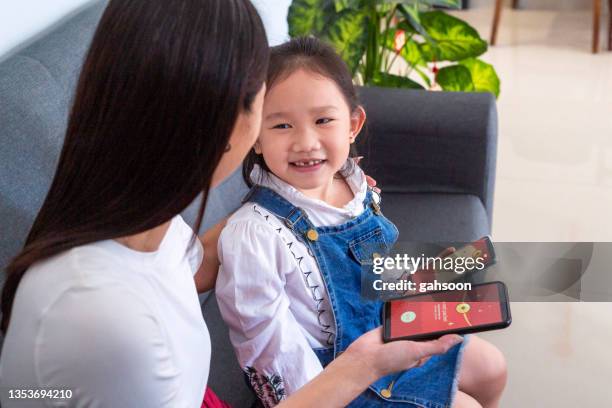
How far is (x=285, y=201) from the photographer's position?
1.43 metres

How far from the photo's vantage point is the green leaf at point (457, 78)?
2.86m

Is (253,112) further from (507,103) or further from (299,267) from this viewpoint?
(507,103)

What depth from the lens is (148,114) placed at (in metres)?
0.87

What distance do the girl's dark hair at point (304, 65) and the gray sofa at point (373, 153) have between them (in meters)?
0.34

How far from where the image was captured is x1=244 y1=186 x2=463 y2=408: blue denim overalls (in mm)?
1408

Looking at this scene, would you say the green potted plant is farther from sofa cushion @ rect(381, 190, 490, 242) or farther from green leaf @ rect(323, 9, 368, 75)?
sofa cushion @ rect(381, 190, 490, 242)

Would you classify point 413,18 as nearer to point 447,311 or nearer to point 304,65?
point 304,65

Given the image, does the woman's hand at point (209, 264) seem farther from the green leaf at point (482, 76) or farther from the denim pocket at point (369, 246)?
the green leaf at point (482, 76)

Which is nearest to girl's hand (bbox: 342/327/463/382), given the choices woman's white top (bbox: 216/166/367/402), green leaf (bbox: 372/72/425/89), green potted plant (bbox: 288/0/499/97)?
woman's white top (bbox: 216/166/367/402)

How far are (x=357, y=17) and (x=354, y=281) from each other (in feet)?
4.27

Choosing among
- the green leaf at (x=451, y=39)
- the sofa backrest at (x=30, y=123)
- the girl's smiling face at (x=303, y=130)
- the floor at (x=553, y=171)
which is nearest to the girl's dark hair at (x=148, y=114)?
the sofa backrest at (x=30, y=123)

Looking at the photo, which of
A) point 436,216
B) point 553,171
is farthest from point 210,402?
point 553,171

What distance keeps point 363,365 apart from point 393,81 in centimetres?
163

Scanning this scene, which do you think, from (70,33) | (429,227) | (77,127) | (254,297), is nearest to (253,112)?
(77,127)
